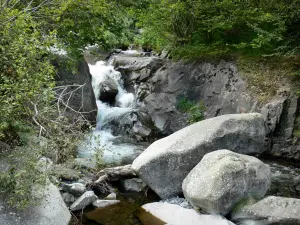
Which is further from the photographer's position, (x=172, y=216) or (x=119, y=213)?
(x=119, y=213)

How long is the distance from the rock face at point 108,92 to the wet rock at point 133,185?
6.71m

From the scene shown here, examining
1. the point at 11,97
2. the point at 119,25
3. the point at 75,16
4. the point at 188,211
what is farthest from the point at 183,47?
the point at 11,97

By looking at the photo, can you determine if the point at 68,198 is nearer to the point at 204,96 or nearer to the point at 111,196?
the point at 111,196

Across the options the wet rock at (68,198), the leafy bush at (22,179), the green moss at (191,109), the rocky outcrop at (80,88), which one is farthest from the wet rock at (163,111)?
the leafy bush at (22,179)

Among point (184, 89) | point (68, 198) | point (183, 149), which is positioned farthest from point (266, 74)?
point (68, 198)

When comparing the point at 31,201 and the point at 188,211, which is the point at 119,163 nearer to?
the point at 188,211

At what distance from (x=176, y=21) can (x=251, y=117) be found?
5.52 m

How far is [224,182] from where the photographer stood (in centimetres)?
659

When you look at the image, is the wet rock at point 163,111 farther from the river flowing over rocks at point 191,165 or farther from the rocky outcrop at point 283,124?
the rocky outcrop at point 283,124

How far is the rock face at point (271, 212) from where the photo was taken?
20.3 feet

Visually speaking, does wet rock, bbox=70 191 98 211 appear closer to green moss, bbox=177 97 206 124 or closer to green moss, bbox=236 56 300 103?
green moss, bbox=177 97 206 124

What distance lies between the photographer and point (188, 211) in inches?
274

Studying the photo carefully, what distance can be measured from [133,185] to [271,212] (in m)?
3.19

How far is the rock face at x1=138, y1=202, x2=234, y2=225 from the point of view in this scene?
6.58m
